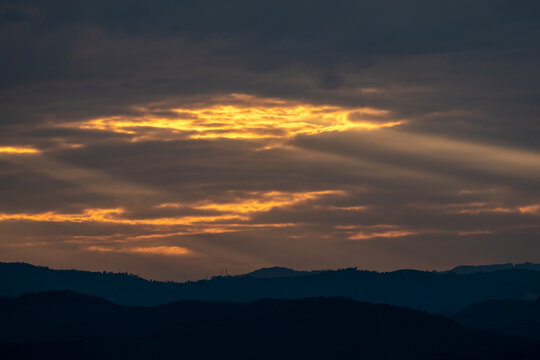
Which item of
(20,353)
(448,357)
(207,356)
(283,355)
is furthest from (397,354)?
(20,353)

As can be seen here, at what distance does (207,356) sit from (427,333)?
4919 centimetres

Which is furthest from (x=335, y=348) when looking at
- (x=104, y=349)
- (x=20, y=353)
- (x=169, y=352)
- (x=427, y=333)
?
(x=20, y=353)

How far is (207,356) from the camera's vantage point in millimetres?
183500

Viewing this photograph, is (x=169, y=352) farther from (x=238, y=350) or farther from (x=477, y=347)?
(x=477, y=347)

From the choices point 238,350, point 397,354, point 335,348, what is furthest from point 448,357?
point 238,350

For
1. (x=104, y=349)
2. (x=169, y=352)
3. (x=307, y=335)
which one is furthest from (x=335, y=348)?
(x=104, y=349)

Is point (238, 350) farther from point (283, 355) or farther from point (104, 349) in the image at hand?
point (104, 349)

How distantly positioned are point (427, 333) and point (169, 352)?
57.1 m

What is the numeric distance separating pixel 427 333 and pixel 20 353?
87909 millimetres

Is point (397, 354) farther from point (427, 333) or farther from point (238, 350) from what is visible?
point (238, 350)

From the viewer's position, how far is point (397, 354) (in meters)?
180

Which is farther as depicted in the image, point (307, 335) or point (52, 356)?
point (307, 335)

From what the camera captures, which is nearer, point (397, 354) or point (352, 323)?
point (397, 354)

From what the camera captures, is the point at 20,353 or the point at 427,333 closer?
the point at 20,353
